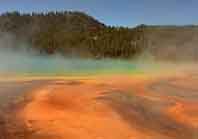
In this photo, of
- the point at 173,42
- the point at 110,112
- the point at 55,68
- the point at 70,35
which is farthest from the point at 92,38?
the point at 110,112

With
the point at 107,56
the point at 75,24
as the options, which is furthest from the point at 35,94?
the point at 75,24

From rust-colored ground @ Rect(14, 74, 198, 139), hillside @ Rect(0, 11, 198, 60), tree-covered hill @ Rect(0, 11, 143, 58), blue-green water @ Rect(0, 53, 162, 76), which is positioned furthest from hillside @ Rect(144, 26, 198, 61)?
rust-colored ground @ Rect(14, 74, 198, 139)

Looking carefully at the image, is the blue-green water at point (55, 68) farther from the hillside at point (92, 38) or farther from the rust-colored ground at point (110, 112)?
the hillside at point (92, 38)

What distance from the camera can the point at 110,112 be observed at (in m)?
10.0

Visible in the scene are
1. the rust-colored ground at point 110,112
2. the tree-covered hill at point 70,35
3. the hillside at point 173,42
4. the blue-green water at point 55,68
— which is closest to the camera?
the rust-colored ground at point 110,112

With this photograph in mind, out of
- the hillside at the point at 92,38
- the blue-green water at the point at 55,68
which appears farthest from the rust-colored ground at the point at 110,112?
the hillside at the point at 92,38

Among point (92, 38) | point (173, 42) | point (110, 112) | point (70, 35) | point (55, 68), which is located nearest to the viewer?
point (110, 112)

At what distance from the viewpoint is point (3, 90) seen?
527 inches

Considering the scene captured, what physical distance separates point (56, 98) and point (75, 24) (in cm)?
4125

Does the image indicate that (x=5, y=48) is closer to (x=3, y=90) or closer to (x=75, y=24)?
(x=75, y=24)

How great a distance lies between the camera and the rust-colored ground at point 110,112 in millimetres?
8609

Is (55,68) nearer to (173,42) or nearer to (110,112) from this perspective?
(110,112)

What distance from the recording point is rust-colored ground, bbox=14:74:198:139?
861 centimetres

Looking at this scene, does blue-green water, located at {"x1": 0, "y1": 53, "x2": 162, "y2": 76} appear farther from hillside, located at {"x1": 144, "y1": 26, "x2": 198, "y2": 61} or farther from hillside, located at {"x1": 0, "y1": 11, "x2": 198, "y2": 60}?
hillside, located at {"x1": 144, "y1": 26, "x2": 198, "y2": 61}
